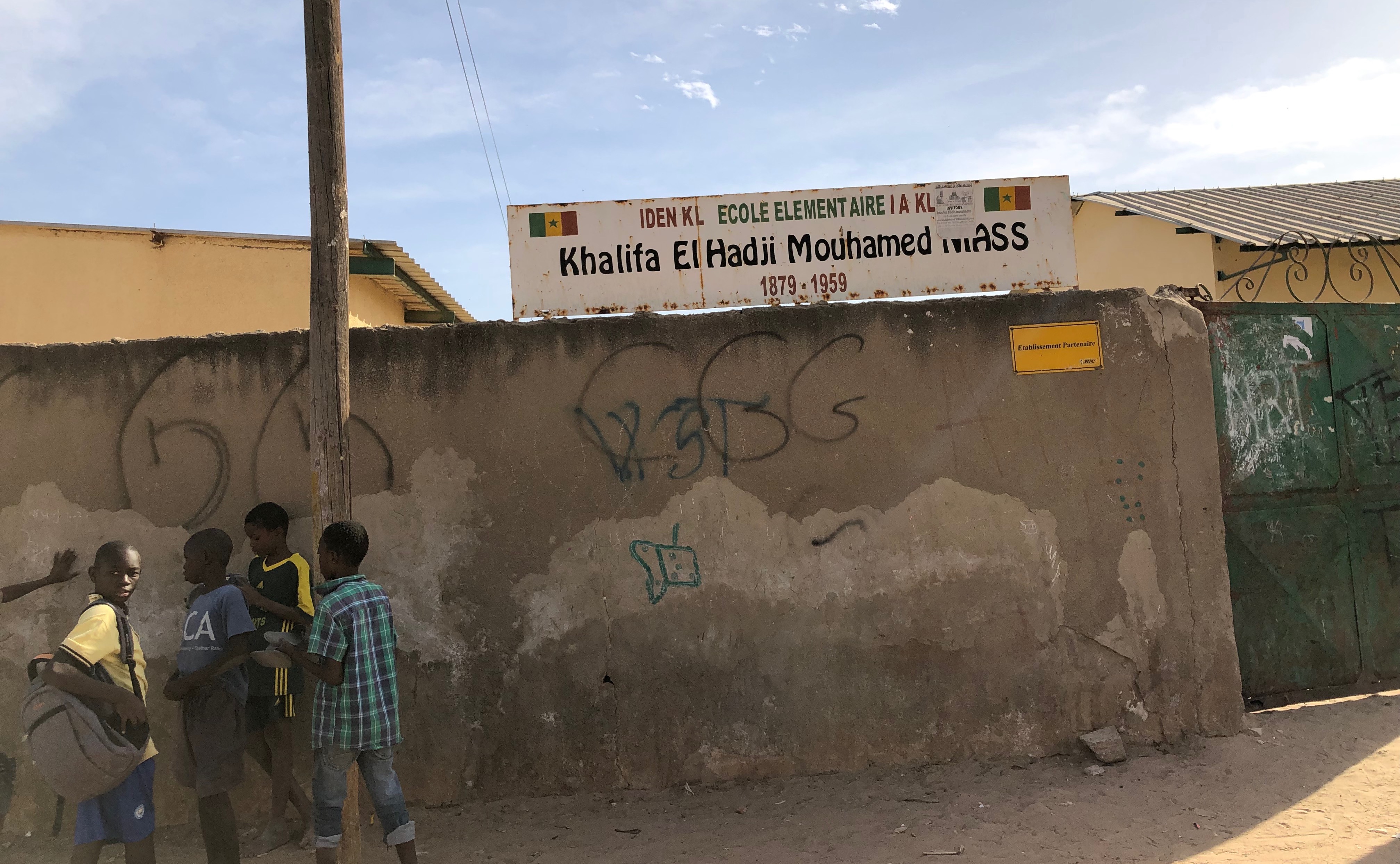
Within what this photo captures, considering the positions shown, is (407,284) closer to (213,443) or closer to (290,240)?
(290,240)

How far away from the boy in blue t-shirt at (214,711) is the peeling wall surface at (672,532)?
0.68 metres

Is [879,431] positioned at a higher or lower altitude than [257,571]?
higher

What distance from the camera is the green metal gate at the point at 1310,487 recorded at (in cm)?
469

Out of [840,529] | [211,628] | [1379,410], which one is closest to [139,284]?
[211,628]

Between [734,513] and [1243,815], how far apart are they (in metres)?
2.42

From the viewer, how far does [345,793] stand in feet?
10.5

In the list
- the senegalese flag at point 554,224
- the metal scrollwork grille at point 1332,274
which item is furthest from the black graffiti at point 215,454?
the metal scrollwork grille at point 1332,274

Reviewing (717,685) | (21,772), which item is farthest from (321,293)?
(21,772)

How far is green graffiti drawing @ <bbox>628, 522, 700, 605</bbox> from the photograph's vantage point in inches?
165

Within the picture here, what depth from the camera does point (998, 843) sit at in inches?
140

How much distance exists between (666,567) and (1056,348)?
83.9 inches

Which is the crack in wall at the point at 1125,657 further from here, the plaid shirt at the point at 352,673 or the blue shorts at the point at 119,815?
the blue shorts at the point at 119,815

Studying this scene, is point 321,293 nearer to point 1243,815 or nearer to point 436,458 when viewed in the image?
point 436,458

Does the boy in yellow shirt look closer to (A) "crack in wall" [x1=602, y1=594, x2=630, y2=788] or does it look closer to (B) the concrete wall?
(A) "crack in wall" [x1=602, y1=594, x2=630, y2=788]
